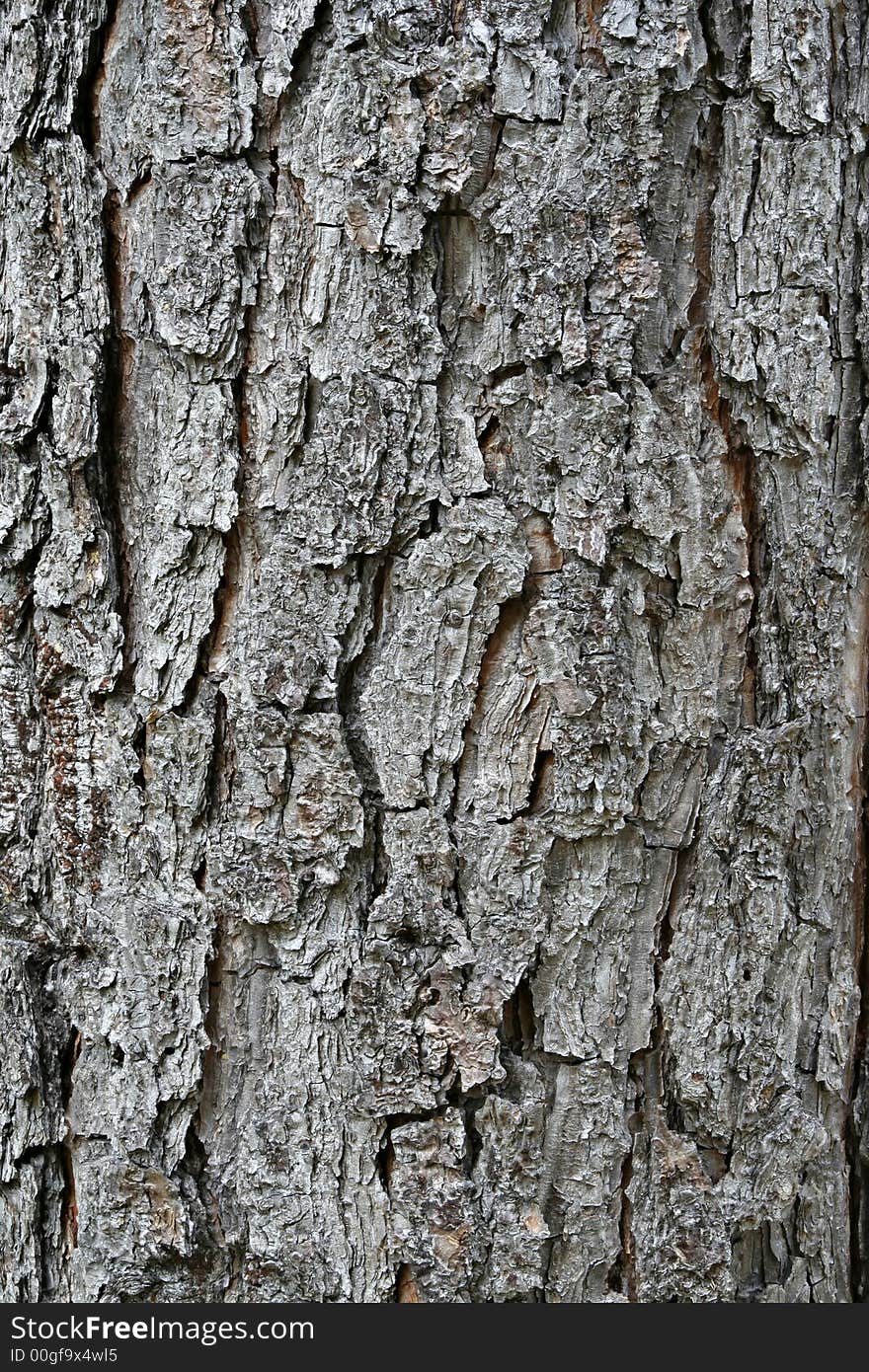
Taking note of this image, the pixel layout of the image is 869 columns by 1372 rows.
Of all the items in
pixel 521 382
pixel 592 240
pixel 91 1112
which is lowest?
pixel 91 1112

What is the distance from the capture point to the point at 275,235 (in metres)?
1.27

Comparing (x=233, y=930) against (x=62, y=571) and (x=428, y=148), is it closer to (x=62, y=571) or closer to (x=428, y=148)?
(x=62, y=571)

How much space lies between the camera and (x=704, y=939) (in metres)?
1.31

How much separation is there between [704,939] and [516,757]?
315 mm

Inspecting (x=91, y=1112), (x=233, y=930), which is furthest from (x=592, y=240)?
(x=91, y=1112)

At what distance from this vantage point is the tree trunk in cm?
124

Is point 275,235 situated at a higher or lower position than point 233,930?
higher

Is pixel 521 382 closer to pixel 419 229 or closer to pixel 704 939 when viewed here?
pixel 419 229

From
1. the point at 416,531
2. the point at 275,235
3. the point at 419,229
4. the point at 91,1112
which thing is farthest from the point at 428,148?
the point at 91,1112

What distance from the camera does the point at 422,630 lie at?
4.14 ft

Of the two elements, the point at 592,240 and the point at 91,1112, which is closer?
the point at 592,240

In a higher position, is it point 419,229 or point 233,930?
point 419,229

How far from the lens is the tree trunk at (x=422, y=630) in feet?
4.08

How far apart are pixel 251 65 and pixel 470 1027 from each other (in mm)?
1121
